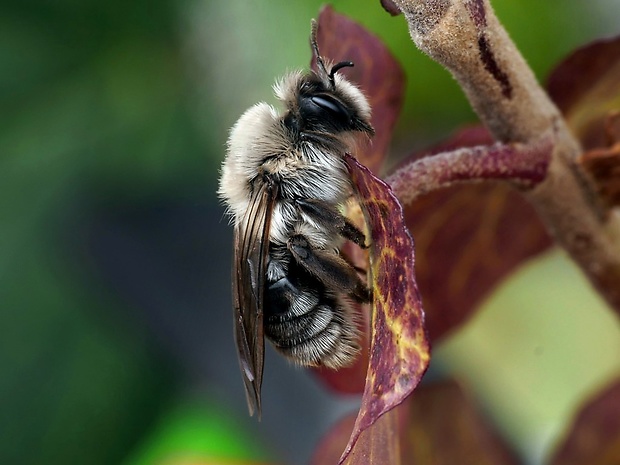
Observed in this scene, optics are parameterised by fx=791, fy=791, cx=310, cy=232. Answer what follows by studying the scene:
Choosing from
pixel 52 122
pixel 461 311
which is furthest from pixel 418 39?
pixel 52 122

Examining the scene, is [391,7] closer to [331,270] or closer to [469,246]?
[331,270]

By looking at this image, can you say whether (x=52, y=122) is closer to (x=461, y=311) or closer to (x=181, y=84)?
(x=181, y=84)

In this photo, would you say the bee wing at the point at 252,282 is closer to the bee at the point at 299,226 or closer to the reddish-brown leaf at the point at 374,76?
the bee at the point at 299,226

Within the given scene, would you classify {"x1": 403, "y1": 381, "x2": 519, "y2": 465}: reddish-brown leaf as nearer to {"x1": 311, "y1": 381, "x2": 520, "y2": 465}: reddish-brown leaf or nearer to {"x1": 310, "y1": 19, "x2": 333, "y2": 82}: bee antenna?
{"x1": 311, "y1": 381, "x2": 520, "y2": 465}: reddish-brown leaf

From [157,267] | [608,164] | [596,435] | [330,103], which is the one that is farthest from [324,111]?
[157,267]

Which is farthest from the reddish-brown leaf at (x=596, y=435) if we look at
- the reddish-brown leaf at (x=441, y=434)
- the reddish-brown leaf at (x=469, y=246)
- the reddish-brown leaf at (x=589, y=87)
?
the reddish-brown leaf at (x=589, y=87)

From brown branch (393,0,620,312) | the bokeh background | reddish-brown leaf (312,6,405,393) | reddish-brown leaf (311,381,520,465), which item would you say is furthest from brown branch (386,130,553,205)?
the bokeh background

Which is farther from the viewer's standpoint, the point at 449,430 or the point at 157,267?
the point at 157,267
